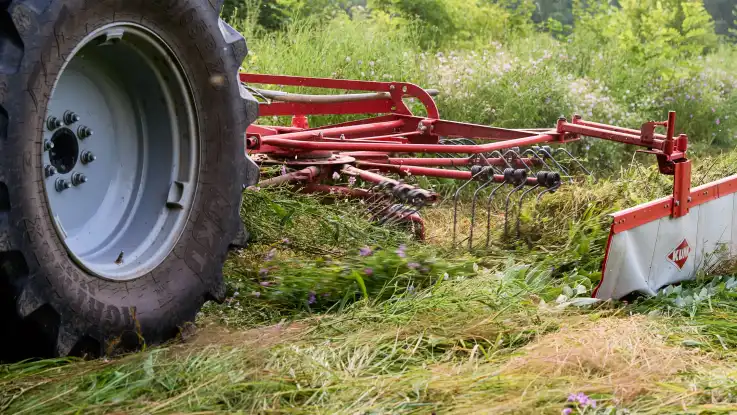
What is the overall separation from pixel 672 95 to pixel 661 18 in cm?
149

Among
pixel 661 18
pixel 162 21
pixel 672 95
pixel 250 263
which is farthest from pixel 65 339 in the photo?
pixel 661 18

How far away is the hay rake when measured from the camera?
358 centimetres

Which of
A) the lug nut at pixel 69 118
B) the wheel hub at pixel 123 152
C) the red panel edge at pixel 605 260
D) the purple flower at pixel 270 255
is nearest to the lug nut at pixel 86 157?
the wheel hub at pixel 123 152

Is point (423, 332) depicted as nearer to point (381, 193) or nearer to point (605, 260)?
point (605, 260)

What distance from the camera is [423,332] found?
286 centimetres

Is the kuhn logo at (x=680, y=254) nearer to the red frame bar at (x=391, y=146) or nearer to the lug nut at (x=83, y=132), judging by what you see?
the red frame bar at (x=391, y=146)

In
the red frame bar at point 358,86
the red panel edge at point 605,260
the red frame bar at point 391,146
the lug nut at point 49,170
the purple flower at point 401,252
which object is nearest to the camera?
the lug nut at point 49,170

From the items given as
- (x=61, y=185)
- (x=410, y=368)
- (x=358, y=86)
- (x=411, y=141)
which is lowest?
(x=410, y=368)

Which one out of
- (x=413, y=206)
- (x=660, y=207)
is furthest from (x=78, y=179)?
(x=660, y=207)

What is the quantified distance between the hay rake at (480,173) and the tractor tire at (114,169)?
3.61 ft

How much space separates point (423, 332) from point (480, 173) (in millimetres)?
1419

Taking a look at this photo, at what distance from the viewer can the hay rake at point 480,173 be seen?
11.7 feet

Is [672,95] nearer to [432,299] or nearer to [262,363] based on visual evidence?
[432,299]

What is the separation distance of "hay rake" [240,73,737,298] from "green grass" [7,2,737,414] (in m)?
0.11
